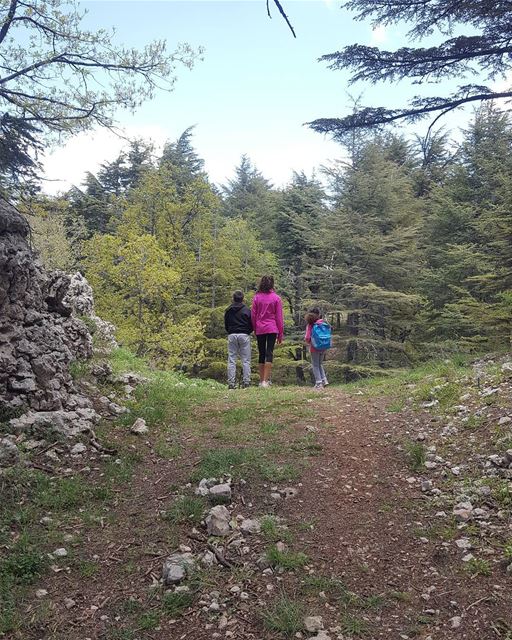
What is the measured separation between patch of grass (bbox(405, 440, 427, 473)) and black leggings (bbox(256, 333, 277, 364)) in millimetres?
4454

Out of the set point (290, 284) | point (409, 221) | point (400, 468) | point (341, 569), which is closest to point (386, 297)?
point (409, 221)

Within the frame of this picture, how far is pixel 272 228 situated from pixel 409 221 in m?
10.3

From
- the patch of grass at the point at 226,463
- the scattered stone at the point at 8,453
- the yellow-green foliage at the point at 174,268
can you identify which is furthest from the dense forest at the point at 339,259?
the scattered stone at the point at 8,453

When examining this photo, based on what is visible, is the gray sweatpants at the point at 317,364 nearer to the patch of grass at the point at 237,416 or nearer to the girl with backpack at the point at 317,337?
the girl with backpack at the point at 317,337

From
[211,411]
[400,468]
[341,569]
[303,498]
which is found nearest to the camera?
[341,569]

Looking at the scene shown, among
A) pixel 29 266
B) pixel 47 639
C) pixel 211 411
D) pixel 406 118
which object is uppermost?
pixel 406 118

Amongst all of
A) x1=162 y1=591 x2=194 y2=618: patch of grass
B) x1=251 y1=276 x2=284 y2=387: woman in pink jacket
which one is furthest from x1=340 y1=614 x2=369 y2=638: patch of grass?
x1=251 y1=276 x2=284 y2=387: woman in pink jacket

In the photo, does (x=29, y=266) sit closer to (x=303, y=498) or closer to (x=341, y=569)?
(x=303, y=498)

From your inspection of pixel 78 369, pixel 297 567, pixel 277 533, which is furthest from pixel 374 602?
pixel 78 369

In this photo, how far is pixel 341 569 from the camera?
3.43m

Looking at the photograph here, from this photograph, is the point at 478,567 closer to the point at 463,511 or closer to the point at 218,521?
the point at 463,511

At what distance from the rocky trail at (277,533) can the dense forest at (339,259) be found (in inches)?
383

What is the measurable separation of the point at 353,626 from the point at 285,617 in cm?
43

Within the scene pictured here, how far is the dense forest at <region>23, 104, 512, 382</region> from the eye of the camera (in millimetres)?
17625
